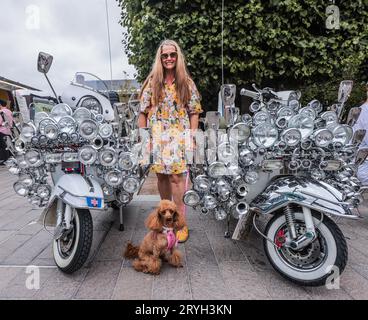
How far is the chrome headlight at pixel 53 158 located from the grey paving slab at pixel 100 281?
81 centimetres

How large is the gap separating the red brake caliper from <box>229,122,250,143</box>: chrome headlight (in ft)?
2.19

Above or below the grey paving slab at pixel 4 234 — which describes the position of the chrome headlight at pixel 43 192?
above

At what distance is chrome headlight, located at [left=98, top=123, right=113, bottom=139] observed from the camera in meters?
2.16

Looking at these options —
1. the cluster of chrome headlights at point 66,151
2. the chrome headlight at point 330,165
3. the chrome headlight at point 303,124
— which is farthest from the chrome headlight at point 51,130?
the chrome headlight at point 330,165

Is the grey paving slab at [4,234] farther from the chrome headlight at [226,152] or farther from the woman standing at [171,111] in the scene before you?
the chrome headlight at [226,152]

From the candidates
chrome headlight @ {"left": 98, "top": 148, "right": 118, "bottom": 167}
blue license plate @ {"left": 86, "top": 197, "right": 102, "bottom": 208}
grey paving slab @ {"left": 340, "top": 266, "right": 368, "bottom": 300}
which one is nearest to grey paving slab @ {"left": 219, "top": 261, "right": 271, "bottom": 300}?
grey paving slab @ {"left": 340, "top": 266, "right": 368, "bottom": 300}

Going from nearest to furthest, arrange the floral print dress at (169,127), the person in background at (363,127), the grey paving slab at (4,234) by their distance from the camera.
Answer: the floral print dress at (169,127) → the grey paving slab at (4,234) → the person in background at (363,127)

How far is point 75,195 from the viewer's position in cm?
196

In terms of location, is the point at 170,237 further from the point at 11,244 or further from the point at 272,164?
the point at 11,244

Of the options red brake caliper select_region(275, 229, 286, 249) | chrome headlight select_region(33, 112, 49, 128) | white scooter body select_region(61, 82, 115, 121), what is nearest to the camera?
red brake caliper select_region(275, 229, 286, 249)

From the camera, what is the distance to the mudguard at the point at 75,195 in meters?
1.95

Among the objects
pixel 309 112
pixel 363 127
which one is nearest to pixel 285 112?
pixel 309 112

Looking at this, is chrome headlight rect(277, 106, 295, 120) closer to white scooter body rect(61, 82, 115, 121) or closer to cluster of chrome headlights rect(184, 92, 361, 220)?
cluster of chrome headlights rect(184, 92, 361, 220)
